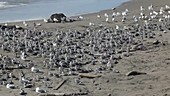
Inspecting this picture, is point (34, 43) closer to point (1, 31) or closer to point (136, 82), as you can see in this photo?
point (1, 31)

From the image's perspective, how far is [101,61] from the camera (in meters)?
14.6

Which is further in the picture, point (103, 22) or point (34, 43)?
point (103, 22)

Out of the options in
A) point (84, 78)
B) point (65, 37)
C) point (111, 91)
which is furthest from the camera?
point (65, 37)

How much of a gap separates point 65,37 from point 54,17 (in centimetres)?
529

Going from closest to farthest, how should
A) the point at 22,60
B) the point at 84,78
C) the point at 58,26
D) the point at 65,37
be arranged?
the point at 84,78
the point at 22,60
the point at 65,37
the point at 58,26

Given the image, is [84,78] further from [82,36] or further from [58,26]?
[58,26]

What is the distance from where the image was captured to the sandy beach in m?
12.1

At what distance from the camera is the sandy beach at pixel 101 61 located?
12109 millimetres

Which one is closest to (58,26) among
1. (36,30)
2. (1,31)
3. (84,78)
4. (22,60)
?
(36,30)

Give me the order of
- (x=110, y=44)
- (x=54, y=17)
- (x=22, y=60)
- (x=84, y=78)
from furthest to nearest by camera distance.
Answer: (x=54, y=17)
(x=110, y=44)
(x=22, y=60)
(x=84, y=78)

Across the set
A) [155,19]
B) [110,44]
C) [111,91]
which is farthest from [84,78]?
[155,19]

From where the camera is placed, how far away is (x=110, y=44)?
651 inches

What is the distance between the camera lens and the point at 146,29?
19.8 meters

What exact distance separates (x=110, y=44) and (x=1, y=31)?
4824 mm
